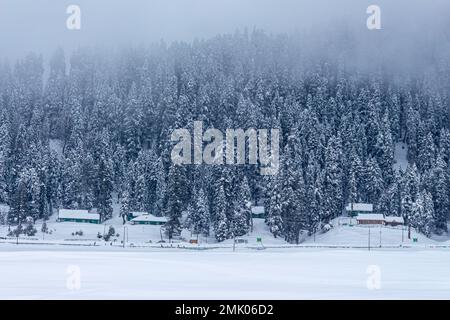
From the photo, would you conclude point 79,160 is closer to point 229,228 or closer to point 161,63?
point 229,228

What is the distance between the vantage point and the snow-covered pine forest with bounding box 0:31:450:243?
10681 cm

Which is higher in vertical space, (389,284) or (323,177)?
(389,284)

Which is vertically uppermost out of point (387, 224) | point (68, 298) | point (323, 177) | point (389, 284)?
point (68, 298)

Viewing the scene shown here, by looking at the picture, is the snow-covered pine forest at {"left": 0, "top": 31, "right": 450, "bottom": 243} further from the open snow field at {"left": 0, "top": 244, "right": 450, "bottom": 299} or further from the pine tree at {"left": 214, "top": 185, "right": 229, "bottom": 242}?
the open snow field at {"left": 0, "top": 244, "right": 450, "bottom": 299}

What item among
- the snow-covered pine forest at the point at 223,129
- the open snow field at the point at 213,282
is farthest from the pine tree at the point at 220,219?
the open snow field at the point at 213,282

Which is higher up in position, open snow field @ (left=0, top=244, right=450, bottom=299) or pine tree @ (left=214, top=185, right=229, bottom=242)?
open snow field @ (left=0, top=244, right=450, bottom=299)

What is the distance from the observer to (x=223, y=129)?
135125mm

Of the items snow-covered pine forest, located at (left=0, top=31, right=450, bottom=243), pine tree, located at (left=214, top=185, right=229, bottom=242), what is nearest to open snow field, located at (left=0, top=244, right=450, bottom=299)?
pine tree, located at (left=214, top=185, right=229, bottom=242)

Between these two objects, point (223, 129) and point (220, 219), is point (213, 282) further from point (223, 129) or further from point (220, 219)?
point (223, 129)

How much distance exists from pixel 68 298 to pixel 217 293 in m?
6.21

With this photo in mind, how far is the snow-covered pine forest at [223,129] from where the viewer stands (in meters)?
107

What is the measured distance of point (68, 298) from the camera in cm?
2345

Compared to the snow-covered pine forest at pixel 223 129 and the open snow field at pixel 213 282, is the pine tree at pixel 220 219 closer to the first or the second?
the snow-covered pine forest at pixel 223 129
